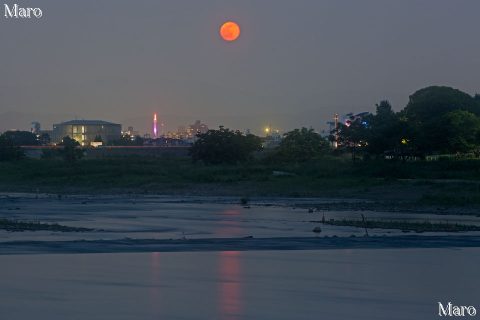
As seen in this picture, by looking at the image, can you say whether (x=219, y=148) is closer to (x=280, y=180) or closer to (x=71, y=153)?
(x=71, y=153)

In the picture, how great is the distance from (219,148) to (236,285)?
82.3 meters

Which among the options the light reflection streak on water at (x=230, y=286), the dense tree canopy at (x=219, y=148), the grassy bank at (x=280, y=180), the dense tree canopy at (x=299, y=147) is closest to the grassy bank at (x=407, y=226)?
the light reflection streak on water at (x=230, y=286)

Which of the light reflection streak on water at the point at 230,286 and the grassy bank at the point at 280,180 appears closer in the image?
the light reflection streak on water at the point at 230,286

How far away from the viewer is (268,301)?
679 inches

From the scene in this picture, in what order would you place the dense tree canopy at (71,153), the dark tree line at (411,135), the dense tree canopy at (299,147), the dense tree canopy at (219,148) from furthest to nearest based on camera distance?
the dense tree canopy at (71,153) → the dense tree canopy at (299,147) → the dense tree canopy at (219,148) → the dark tree line at (411,135)

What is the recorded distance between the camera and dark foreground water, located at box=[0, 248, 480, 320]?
16.1 metres

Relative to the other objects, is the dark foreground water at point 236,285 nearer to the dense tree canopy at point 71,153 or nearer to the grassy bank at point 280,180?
the grassy bank at point 280,180

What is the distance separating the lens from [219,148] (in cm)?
10125

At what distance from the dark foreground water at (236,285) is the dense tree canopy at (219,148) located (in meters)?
75.7

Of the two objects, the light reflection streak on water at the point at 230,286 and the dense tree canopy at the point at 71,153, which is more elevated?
the dense tree canopy at the point at 71,153

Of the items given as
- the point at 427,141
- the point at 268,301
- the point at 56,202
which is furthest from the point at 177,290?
the point at 427,141

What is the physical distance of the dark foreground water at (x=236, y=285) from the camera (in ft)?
52.7

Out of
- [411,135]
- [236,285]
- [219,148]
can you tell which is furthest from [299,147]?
[236,285]

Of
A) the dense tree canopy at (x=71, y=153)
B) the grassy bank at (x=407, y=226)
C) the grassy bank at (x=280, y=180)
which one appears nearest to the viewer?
the grassy bank at (x=407, y=226)
